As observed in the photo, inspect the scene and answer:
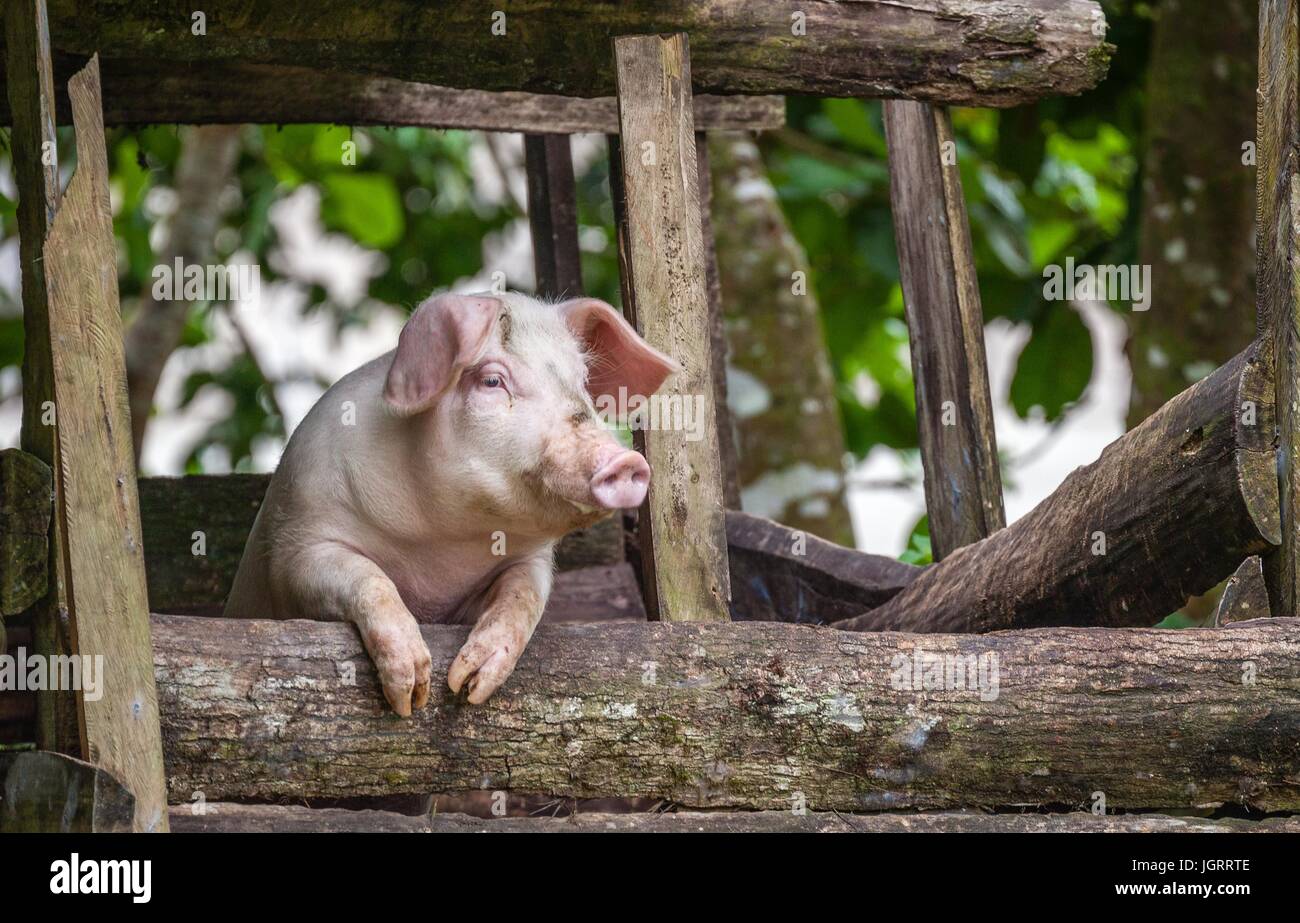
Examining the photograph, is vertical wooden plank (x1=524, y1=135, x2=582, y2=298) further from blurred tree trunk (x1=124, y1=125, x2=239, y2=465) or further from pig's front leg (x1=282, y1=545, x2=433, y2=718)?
blurred tree trunk (x1=124, y1=125, x2=239, y2=465)

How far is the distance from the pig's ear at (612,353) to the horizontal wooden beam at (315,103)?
1263 millimetres

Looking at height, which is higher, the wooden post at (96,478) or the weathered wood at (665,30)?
the weathered wood at (665,30)

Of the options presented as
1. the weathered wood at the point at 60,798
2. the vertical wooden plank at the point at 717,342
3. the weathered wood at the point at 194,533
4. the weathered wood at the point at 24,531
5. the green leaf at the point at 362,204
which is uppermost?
the green leaf at the point at 362,204

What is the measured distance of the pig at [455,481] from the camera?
11.3 feet

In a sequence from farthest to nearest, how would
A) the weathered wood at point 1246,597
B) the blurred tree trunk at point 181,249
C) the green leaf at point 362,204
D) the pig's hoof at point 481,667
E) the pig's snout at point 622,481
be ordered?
the green leaf at point 362,204, the blurred tree trunk at point 181,249, the weathered wood at point 1246,597, the pig's snout at point 622,481, the pig's hoof at point 481,667

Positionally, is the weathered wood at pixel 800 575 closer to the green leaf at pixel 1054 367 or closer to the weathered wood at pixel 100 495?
the green leaf at pixel 1054 367

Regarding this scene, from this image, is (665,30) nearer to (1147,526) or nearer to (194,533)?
(1147,526)

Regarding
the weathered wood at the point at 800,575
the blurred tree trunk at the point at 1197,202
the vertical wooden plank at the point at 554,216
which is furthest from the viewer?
the blurred tree trunk at the point at 1197,202

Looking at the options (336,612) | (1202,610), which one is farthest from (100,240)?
(1202,610)

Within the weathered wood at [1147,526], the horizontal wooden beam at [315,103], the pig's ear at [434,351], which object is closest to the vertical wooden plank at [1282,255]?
the weathered wood at [1147,526]

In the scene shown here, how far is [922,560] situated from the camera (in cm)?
609

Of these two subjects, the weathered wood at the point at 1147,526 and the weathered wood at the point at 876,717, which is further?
the weathered wood at the point at 1147,526

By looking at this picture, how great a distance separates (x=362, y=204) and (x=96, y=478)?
7.24 m

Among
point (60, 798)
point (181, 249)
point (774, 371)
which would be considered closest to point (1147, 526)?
point (60, 798)
